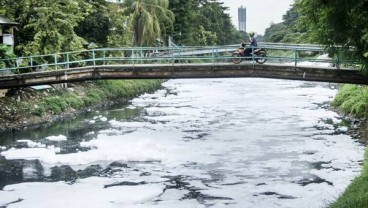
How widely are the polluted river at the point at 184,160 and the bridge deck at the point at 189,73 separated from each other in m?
2.95

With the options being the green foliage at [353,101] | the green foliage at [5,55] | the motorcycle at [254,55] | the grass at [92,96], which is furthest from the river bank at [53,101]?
the green foliage at [353,101]

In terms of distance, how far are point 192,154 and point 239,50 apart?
23.1ft

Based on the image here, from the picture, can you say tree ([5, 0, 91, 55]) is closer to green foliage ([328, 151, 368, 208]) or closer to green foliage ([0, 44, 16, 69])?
green foliage ([0, 44, 16, 69])

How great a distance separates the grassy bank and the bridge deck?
3.38 m

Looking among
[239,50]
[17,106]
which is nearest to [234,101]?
[239,50]

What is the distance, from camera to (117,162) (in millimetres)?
21234

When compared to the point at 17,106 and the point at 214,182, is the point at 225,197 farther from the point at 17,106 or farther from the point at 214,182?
the point at 17,106

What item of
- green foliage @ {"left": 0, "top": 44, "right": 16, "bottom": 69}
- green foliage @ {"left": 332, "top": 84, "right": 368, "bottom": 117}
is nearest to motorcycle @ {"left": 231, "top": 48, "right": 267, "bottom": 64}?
green foliage @ {"left": 332, "top": 84, "right": 368, "bottom": 117}

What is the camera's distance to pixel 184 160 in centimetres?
2153

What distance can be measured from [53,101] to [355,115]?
19.2 m

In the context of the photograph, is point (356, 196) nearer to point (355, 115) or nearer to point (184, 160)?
point (184, 160)

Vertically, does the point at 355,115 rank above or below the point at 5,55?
below

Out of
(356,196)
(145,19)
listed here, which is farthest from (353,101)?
(145,19)

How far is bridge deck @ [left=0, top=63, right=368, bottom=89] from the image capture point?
24.0m
